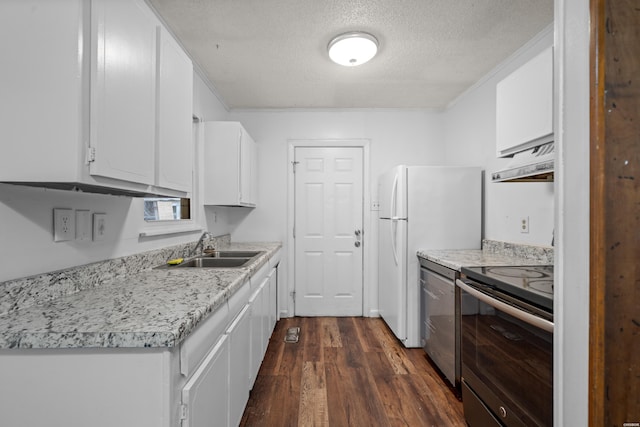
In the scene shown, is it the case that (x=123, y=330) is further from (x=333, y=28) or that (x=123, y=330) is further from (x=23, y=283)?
(x=333, y=28)

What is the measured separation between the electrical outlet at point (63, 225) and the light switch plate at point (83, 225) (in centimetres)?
3

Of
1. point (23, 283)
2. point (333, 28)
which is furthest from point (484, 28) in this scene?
point (23, 283)

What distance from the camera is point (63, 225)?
4.01 ft

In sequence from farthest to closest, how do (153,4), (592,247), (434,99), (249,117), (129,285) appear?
(249,117)
(434,99)
(153,4)
(129,285)
(592,247)

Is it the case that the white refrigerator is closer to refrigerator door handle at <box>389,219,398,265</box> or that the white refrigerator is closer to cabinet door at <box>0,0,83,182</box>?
refrigerator door handle at <box>389,219,398,265</box>

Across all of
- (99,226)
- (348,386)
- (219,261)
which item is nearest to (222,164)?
(219,261)

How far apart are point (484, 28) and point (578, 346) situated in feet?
6.86

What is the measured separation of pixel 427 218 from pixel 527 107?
1.26m

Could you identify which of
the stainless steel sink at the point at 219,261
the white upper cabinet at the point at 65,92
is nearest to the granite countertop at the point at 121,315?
the white upper cabinet at the point at 65,92

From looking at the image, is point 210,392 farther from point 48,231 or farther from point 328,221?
point 328,221

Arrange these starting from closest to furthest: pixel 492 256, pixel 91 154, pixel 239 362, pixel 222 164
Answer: pixel 91 154 → pixel 239 362 → pixel 492 256 → pixel 222 164

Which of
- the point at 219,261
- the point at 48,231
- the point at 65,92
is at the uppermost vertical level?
the point at 65,92

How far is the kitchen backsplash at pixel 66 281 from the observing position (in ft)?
3.27

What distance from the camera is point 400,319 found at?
9.02 ft
